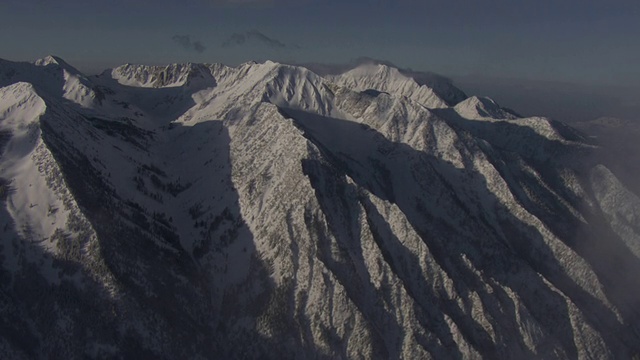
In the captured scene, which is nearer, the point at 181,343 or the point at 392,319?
the point at 181,343

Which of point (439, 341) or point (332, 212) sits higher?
point (332, 212)

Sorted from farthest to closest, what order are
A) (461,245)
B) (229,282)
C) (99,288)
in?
(461,245) → (229,282) → (99,288)

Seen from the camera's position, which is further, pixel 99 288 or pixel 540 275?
pixel 540 275

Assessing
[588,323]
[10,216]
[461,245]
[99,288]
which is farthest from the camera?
[461,245]

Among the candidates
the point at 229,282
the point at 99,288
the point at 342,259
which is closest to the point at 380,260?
the point at 342,259

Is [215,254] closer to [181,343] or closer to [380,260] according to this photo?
[181,343]

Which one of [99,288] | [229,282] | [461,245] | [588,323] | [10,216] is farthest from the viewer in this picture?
[461,245]

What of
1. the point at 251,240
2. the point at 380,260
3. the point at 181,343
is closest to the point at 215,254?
the point at 251,240

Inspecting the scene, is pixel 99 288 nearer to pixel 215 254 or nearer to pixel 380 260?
pixel 215 254

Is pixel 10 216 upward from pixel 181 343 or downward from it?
upward
